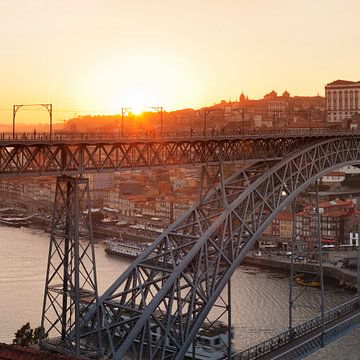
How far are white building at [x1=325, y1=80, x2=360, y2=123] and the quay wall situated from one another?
16.6 m

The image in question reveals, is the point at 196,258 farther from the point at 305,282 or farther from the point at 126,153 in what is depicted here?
the point at 305,282

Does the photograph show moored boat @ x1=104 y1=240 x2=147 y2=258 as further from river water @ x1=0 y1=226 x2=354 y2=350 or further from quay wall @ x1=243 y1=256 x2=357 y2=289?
quay wall @ x1=243 y1=256 x2=357 y2=289

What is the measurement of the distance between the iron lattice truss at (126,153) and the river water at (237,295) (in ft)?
10.7

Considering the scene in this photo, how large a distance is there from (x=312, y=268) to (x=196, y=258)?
518 inches

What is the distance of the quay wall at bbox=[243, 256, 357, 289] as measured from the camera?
1995cm

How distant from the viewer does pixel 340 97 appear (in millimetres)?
39125

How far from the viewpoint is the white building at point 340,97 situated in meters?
38.1

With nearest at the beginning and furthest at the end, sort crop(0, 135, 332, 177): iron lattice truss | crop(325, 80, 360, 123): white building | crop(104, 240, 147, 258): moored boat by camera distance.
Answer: crop(0, 135, 332, 177): iron lattice truss < crop(104, 240, 147, 258): moored boat < crop(325, 80, 360, 123): white building

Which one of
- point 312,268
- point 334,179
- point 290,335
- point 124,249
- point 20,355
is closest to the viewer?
point 20,355

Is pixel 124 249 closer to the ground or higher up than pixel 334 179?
closer to the ground

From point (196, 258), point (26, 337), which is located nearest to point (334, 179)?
point (26, 337)

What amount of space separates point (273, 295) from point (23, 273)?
22.3 feet

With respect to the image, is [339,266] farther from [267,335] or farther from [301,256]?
[267,335]

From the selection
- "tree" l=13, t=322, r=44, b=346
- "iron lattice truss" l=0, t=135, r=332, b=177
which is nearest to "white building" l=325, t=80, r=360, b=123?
"iron lattice truss" l=0, t=135, r=332, b=177
